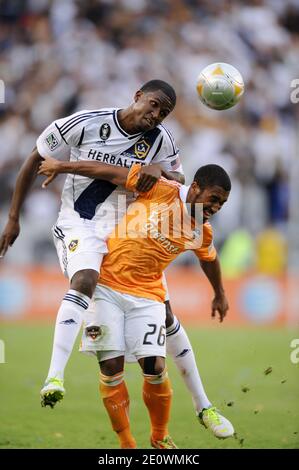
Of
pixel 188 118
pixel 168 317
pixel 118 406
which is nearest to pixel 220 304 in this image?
pixel 168 317

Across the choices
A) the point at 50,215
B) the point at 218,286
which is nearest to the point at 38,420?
the point at 218,286

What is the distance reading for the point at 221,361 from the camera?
471 inches

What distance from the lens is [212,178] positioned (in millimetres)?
6062

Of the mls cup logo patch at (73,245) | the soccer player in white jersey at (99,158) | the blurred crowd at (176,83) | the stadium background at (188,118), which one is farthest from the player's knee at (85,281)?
the blurred crowd at (176,83)

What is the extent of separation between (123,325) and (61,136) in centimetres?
147


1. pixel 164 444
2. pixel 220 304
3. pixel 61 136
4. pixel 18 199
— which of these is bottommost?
pixel 164 444

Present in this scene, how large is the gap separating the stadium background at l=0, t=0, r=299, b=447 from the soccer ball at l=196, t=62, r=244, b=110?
7645 mm

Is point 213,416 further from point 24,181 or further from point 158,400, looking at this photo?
point 24,181

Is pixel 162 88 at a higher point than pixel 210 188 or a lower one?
higher

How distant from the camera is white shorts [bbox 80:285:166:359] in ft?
20.2

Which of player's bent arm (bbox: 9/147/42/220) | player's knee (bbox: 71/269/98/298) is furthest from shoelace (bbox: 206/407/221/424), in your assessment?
player's bent arm (bbox: 9/147/42/220)

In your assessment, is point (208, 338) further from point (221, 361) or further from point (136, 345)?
point (136, 345)

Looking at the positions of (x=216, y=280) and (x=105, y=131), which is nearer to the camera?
(x=105, y=131)

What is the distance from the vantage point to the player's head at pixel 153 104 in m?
6.26
